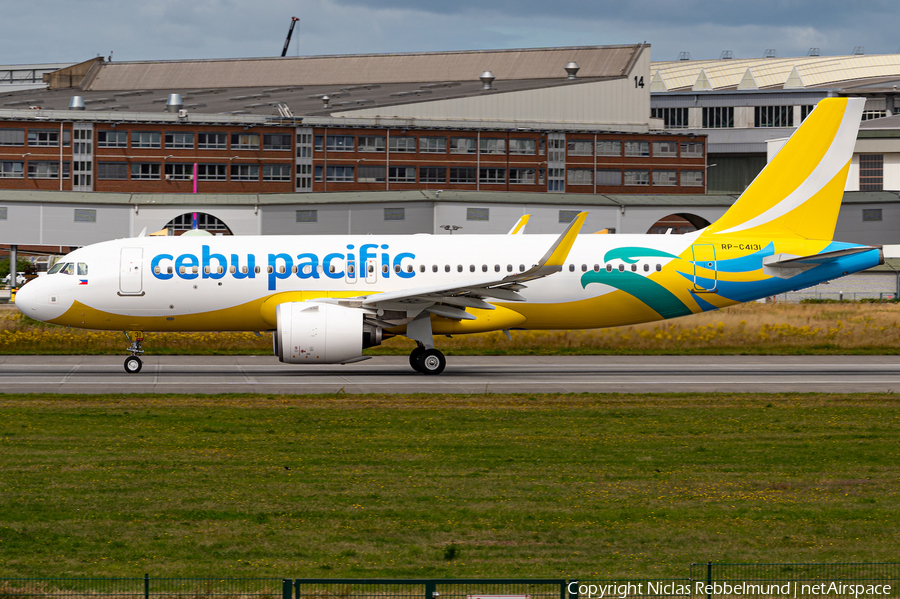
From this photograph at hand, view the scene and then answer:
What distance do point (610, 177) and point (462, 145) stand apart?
60.1ft

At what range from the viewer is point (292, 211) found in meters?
78.9

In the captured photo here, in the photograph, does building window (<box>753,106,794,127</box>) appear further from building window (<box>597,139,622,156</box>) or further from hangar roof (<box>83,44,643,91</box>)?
building window (<box>597,139,622,156</box>)

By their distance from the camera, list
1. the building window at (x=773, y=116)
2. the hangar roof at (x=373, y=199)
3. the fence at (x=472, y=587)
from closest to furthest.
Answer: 1. the fence at (x=472, y=587)
2. the hangar roof at (x=373, y=199)
3. the building window at (x=773, y=116)

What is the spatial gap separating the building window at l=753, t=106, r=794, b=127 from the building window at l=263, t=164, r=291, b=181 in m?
72.4

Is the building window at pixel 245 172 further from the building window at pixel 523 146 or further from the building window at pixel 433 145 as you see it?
the building window at pixel 523 146

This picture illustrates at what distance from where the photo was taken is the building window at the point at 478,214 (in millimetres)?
79000

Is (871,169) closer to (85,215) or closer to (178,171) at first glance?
(178,171)

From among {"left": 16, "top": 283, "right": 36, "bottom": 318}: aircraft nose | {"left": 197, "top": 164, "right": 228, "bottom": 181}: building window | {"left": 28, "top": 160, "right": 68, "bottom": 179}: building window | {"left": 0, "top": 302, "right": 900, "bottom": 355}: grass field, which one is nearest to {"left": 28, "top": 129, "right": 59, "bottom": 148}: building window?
{"left": 28, "top": 160, "right": 68, "bottom": 179}: building window

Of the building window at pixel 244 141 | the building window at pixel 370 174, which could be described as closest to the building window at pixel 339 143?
the building window at pixel 370 174

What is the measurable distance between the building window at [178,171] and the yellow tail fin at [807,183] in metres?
82.2

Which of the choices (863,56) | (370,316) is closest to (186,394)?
(370,316)

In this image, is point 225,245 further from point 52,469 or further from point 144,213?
point 144,213

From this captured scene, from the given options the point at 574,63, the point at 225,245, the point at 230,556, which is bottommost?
the point at 230,556

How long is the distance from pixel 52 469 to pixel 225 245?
1599 cm
